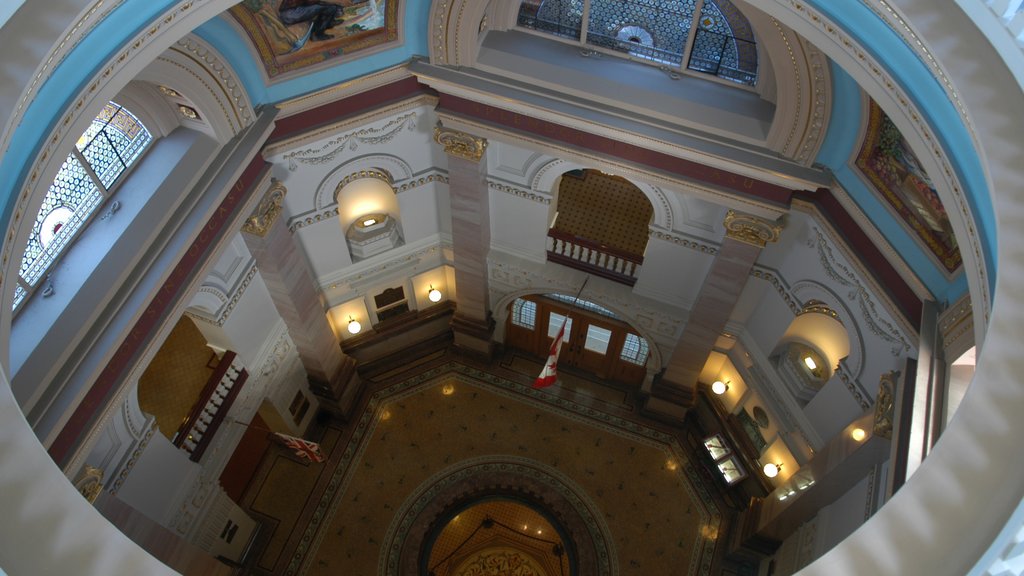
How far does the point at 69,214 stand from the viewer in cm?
857

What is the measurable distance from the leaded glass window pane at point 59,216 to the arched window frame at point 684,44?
6.27 metres

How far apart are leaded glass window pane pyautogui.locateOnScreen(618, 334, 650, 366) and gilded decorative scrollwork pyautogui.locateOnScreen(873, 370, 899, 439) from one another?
5.72 meters

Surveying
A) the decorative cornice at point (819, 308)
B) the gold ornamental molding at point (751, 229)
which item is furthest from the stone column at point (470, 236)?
the decorative cornice at point (819, 308)

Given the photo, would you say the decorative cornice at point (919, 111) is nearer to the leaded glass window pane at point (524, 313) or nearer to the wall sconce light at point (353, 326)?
the leaded glass window pane at point (524, 313)

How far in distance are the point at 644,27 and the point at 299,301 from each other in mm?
7115

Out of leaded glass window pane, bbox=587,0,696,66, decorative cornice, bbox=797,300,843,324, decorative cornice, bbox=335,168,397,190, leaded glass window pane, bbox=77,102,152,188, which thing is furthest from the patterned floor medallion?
leaded glass window pane, bbox=587,0,696,66

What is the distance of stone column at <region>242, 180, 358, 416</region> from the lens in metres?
11.1

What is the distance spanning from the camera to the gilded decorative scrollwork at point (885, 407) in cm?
931

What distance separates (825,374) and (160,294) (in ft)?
32.7

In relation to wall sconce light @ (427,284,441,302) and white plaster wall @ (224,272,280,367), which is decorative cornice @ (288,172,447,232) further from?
wall sconce light @ (427,284,441,302)

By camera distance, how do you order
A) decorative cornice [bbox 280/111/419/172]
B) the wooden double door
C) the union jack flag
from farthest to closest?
the wooden double door, the union jack flag, decorative cornice [bbox 280/111/419/172]

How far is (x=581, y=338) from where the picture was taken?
51.2 feet

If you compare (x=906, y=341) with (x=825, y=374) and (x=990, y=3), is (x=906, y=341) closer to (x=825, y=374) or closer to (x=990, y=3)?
(x=825, y=374)

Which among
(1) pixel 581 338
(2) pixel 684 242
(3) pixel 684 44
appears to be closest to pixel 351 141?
(3) pixel 684 44
